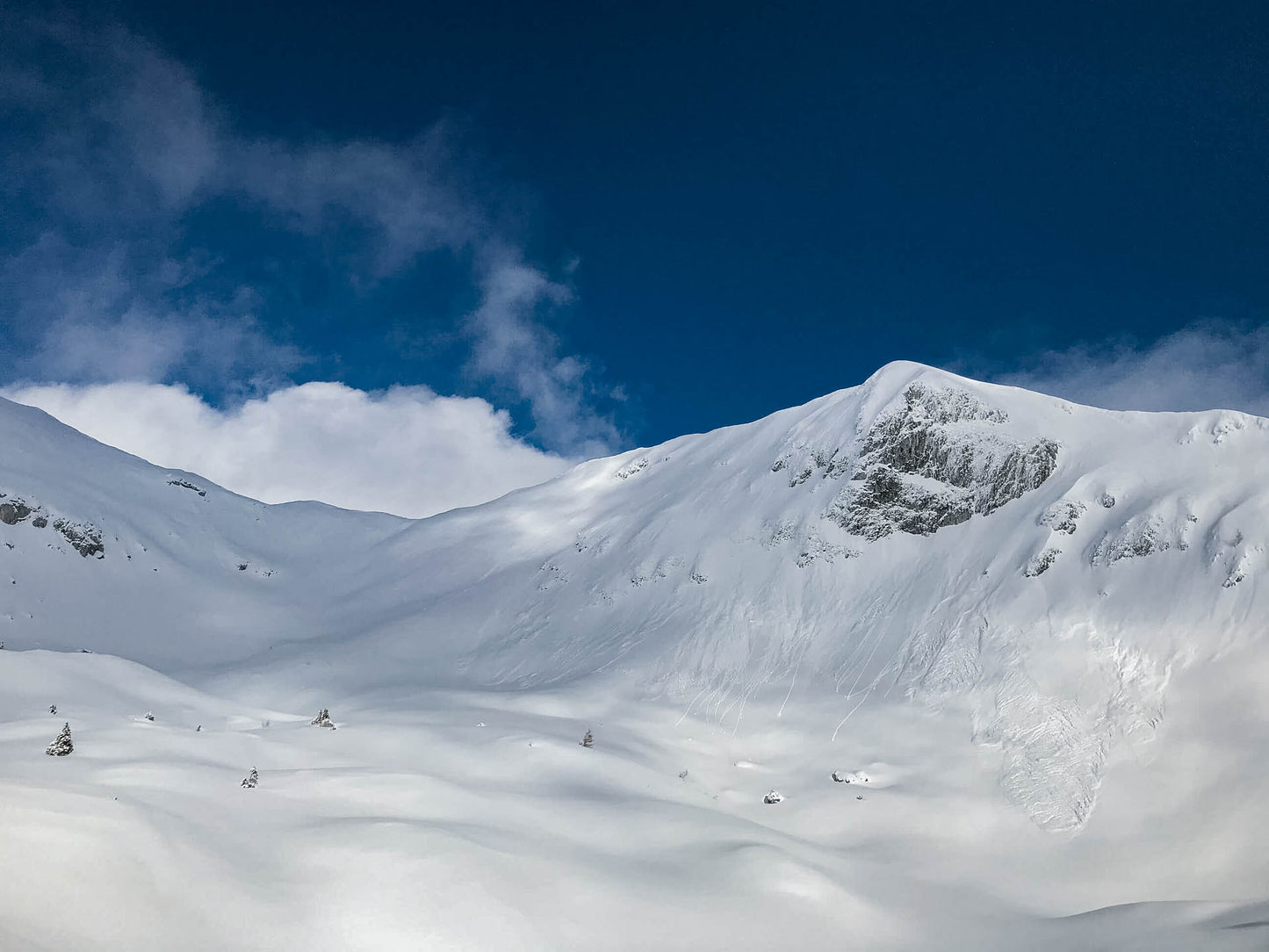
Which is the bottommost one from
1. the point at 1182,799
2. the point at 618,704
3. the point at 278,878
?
the point at 278,878

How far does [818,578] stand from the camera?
65.9 metres

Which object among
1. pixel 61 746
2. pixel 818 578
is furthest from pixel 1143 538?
pixel 61 746

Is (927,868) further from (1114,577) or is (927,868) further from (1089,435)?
(1089,435)

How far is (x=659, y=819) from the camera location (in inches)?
1183

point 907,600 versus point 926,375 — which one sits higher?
point 926,375

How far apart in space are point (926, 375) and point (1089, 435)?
48.2 ft

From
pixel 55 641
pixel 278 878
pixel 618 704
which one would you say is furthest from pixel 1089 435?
pixel 55 641

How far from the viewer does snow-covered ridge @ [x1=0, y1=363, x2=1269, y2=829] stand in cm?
4897

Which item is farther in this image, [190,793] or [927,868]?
[927,868]

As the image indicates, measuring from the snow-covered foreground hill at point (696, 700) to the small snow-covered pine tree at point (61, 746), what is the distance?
31.5 inches

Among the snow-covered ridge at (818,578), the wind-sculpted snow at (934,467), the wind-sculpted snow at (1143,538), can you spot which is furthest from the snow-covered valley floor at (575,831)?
the wind-sculpted snow at (934,467)

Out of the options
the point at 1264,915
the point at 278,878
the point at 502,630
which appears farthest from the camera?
the point at 502,630

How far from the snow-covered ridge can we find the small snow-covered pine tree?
35.8 metres

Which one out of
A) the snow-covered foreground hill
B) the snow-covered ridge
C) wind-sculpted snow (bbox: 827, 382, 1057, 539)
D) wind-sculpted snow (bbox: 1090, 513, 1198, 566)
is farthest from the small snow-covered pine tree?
wind-sculpted snow (bbox: 827, 382, 1057, 539)
